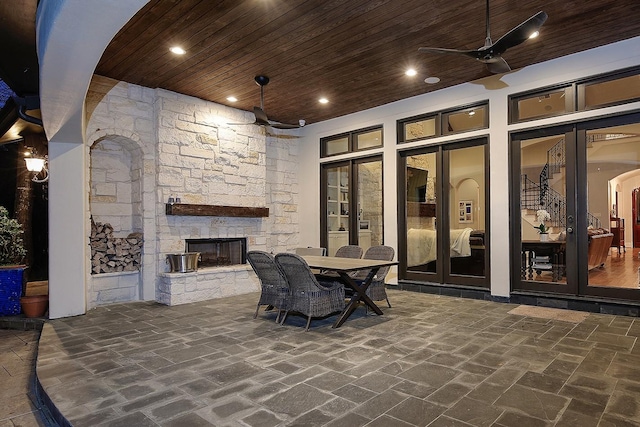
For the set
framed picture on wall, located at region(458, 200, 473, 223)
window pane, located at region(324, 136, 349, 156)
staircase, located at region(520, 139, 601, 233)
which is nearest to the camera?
staircase, located at region(520, 139, 601, 233)

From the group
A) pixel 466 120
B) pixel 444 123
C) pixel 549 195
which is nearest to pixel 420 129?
pixel 444 123

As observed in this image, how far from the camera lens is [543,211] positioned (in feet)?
16.6

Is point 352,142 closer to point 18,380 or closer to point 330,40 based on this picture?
point 330,40

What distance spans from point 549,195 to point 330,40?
3500 millimetres

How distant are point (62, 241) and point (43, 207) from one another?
6.77ft

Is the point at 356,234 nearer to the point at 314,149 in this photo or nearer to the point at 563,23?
the point at 314,149

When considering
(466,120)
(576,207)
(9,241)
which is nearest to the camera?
(576,207)

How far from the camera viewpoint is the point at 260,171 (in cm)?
689

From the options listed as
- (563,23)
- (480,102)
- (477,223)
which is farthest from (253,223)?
(563,23)

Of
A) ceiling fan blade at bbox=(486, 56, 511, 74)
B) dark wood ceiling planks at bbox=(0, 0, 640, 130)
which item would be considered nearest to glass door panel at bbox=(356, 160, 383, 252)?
dark wood ceiling planks at bbox=(0, 0, 640, 130)

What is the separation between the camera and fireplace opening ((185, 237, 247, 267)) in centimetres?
617

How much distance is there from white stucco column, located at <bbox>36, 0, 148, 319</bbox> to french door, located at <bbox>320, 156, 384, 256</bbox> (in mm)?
4237

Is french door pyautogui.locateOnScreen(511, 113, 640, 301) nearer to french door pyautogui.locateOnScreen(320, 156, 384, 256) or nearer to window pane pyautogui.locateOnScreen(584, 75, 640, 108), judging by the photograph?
window pane pyautogui.locateOnScreen(584, 75, 640, 108)

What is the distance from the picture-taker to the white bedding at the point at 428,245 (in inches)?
227
